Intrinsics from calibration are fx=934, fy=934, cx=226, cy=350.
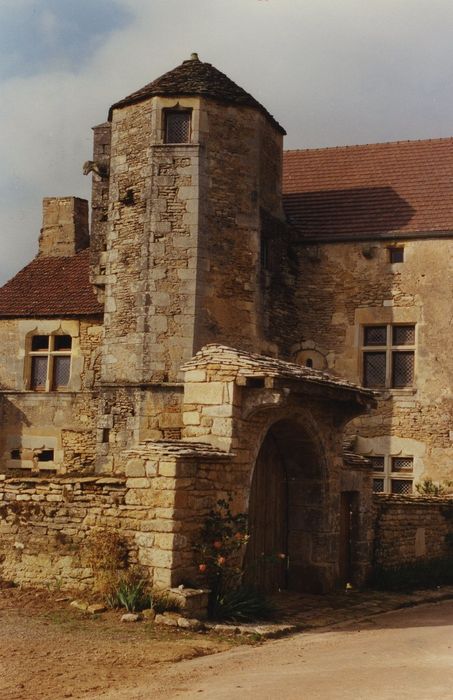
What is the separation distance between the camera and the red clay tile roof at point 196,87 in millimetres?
16031

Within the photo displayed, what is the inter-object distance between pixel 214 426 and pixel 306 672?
340 centimetres

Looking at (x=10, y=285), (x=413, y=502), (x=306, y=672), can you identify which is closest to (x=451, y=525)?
(x=413, y=502)

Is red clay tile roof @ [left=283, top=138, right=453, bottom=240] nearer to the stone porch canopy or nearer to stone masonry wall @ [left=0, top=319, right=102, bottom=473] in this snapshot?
stone masonry wall @ [left=0, top=319, right=102, bottom=473]

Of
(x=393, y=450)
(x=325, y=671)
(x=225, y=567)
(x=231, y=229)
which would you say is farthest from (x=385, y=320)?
(x=325, y=671)

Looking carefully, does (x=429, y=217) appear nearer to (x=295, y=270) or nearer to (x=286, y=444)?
(x=295, y=270)

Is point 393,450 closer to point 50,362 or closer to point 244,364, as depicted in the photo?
point 50,362

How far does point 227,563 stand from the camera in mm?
9914

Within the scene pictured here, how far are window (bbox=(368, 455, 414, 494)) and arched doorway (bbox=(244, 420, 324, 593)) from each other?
201 inches

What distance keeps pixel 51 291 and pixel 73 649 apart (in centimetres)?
1218

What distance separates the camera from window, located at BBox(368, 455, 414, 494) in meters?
17.1

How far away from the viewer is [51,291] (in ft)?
63.3

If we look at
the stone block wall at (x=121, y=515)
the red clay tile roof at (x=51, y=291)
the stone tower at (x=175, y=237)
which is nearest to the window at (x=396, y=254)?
the stone tower at (x=175, y=237)

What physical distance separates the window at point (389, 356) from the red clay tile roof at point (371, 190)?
1840 millimetres

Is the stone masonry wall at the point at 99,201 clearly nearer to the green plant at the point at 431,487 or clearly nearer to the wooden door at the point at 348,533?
the wooden door at the point at 348,533
